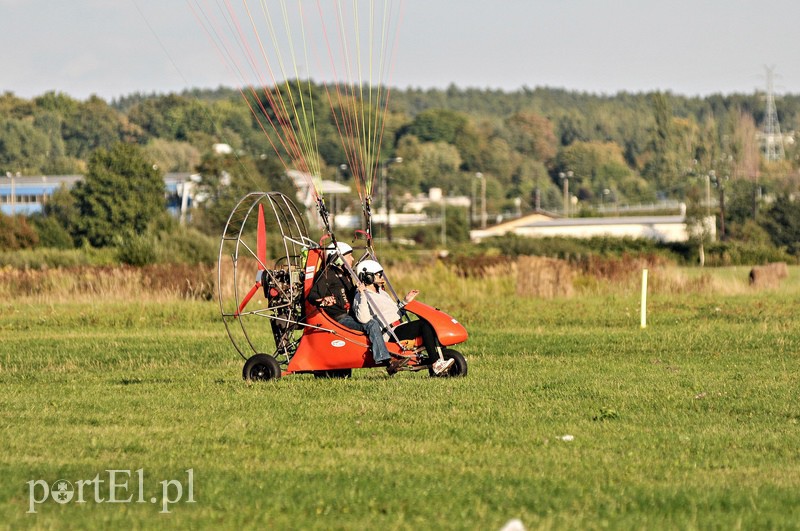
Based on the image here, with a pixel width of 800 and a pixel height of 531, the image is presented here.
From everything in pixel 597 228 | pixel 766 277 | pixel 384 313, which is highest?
pixel 384 313

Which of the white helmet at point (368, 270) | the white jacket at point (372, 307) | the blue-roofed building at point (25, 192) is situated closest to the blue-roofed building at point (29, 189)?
the blue-roofed building at point (25, 192)

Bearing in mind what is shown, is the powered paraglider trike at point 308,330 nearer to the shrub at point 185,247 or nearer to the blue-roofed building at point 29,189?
the shrub at point 185,247

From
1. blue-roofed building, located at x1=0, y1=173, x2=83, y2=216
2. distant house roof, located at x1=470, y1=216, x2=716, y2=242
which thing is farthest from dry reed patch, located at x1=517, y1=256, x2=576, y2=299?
blue-roofed building, located at x1=0, y1=173, x2=83, y2=216

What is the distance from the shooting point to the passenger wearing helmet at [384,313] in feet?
48.5

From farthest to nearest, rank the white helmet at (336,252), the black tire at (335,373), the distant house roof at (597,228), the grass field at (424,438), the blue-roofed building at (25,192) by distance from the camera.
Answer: the blue-roofed building at (25,192) < the distant house roof at (597,228) < the black tire at (335,373) < the white helmet at (336,252) < the grass field at (424,438)

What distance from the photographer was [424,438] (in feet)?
35.2

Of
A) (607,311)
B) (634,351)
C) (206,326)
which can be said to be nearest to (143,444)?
(634,351)

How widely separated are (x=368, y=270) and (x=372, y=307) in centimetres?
45

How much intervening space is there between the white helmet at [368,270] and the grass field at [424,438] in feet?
4.04

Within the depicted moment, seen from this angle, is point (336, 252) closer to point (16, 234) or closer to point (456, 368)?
point (456, 368)

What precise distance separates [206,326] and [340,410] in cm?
1412

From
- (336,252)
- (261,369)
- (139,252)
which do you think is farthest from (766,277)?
(261,369)

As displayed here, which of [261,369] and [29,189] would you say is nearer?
[261,369]

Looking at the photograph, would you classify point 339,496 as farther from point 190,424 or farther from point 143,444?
point 190,424
